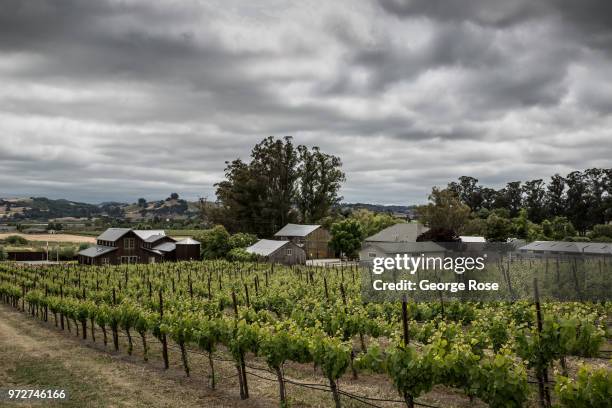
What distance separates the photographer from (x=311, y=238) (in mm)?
67438

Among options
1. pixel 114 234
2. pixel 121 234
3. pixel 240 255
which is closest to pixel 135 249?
pixel 121 234

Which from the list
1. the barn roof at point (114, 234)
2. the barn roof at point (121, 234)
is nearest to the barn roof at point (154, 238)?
the barn roof at point (121, 234)

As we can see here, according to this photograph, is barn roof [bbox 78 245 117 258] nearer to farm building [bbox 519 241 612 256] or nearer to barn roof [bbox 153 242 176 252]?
barn roof [bbox 153 242 176 252]

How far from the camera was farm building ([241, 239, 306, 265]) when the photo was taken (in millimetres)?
56812

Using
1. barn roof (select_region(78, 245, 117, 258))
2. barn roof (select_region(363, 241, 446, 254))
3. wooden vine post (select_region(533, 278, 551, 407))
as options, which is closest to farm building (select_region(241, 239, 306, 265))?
barn roof (select_region(363, 241, 446, 254))

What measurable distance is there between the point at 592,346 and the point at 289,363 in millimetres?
8164

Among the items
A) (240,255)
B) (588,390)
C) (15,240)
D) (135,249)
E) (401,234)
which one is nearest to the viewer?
(588,390)

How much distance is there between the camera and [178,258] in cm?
6303

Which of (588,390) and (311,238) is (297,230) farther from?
(588,390)

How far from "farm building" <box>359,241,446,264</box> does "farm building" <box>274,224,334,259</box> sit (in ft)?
31.9

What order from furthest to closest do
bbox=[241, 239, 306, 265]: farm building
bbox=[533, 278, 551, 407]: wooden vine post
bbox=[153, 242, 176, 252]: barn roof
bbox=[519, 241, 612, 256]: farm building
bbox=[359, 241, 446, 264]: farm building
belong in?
bbox=[153, 242, 176, 252]: barn roof < bbox=[241, 239, 306, 265]: farm building < bbox=[359, 241, 446, 264]: farm building < bbox=[519, 241, 612, 256]: farm building < bbox=[533, 278, 551, 407]: wooden vine post

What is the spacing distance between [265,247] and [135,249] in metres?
16.7

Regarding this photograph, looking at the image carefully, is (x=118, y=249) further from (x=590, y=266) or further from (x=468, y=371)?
(x=468, y=371)

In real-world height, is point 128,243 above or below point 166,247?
above
